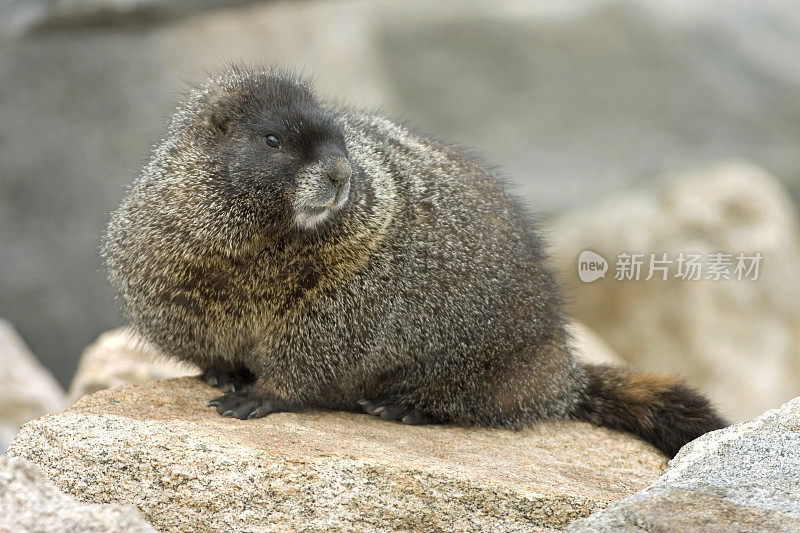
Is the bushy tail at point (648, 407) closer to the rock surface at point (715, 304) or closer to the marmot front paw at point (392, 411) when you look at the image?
the marmot front paw at point (392, 411)

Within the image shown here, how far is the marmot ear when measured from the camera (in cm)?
508

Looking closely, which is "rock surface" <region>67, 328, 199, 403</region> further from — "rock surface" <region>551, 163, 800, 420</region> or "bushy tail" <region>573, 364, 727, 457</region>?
"rock surface" <region>551, 163, 800, 420</region>

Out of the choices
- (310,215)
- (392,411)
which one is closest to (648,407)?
(392,411)

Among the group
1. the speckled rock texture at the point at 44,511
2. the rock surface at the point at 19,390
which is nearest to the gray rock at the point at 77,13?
the rock surface at the point at 19,390

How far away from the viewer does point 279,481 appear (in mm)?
4105

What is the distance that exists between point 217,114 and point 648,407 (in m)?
2.77

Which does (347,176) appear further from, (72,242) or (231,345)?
(72,242)

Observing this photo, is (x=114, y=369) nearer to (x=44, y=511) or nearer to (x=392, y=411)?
(x=392, y=411)

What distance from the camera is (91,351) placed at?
8.16 m

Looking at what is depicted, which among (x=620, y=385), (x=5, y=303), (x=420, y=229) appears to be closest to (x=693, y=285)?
(x=620, y=385)

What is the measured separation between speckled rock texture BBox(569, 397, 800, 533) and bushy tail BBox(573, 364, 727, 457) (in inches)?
41.5

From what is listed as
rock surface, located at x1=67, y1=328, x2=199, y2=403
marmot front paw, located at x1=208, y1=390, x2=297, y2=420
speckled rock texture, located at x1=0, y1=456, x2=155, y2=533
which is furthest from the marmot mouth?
rock surface, located at x1=67, y1=328, x2=199, y2=403

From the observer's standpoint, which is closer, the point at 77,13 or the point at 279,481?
the point at 279,481

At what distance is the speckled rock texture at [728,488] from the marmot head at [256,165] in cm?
198
